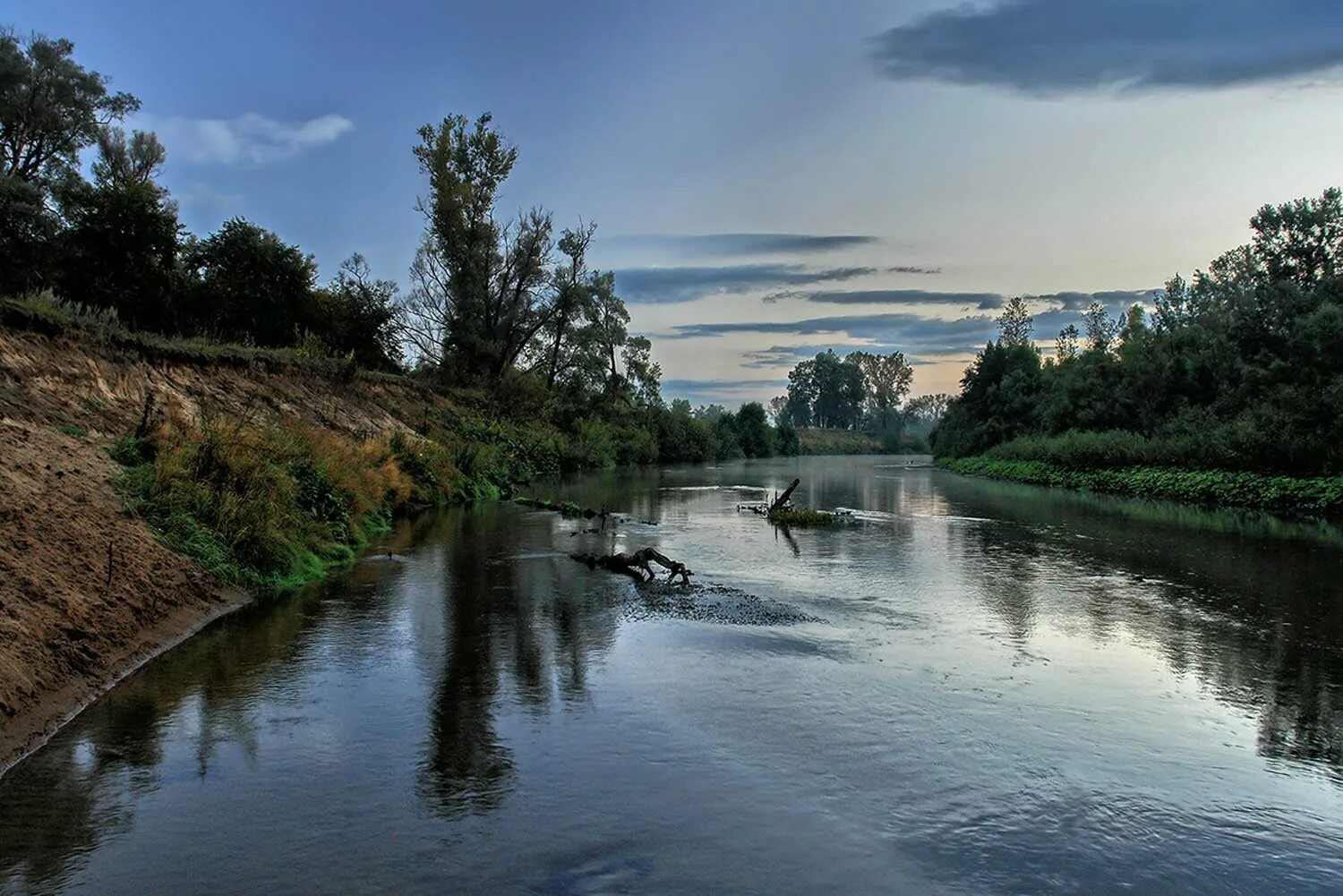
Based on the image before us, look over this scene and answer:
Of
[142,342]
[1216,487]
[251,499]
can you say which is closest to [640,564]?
[251,499]

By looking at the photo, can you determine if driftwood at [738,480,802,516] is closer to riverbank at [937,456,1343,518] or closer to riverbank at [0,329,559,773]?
riverbank at [0,329,559,773]

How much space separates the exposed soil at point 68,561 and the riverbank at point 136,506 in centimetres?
2

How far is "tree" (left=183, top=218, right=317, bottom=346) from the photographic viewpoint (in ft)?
115

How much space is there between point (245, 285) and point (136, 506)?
29355 mm

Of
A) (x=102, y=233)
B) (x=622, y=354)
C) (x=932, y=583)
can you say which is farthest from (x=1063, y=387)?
(x=102, y=233)

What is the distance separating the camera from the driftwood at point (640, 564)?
43.7ft

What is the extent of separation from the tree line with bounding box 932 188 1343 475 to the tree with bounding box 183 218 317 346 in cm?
3820

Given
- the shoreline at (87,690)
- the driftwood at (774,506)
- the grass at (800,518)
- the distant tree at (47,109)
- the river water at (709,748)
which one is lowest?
the river water at (709,748)

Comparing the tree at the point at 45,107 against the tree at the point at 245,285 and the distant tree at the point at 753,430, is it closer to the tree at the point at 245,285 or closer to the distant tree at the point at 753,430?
the tree at the point at 245,285

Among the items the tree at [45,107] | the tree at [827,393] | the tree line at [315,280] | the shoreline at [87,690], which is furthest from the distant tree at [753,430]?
the shoreline at [87,690]

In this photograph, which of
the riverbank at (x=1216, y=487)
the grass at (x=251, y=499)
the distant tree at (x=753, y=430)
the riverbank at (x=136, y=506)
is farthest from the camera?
the distant tree at (x=753, y=430)

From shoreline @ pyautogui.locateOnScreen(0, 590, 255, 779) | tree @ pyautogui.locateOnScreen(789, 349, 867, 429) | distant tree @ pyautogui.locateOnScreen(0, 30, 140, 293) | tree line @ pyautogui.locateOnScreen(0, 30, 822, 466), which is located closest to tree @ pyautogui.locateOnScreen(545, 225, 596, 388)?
tree line @ pyautogui.locateOnScreen(0, 30, 822, 466)

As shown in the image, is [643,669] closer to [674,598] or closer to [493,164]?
[674,598]

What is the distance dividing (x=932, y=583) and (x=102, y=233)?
1250 inches
